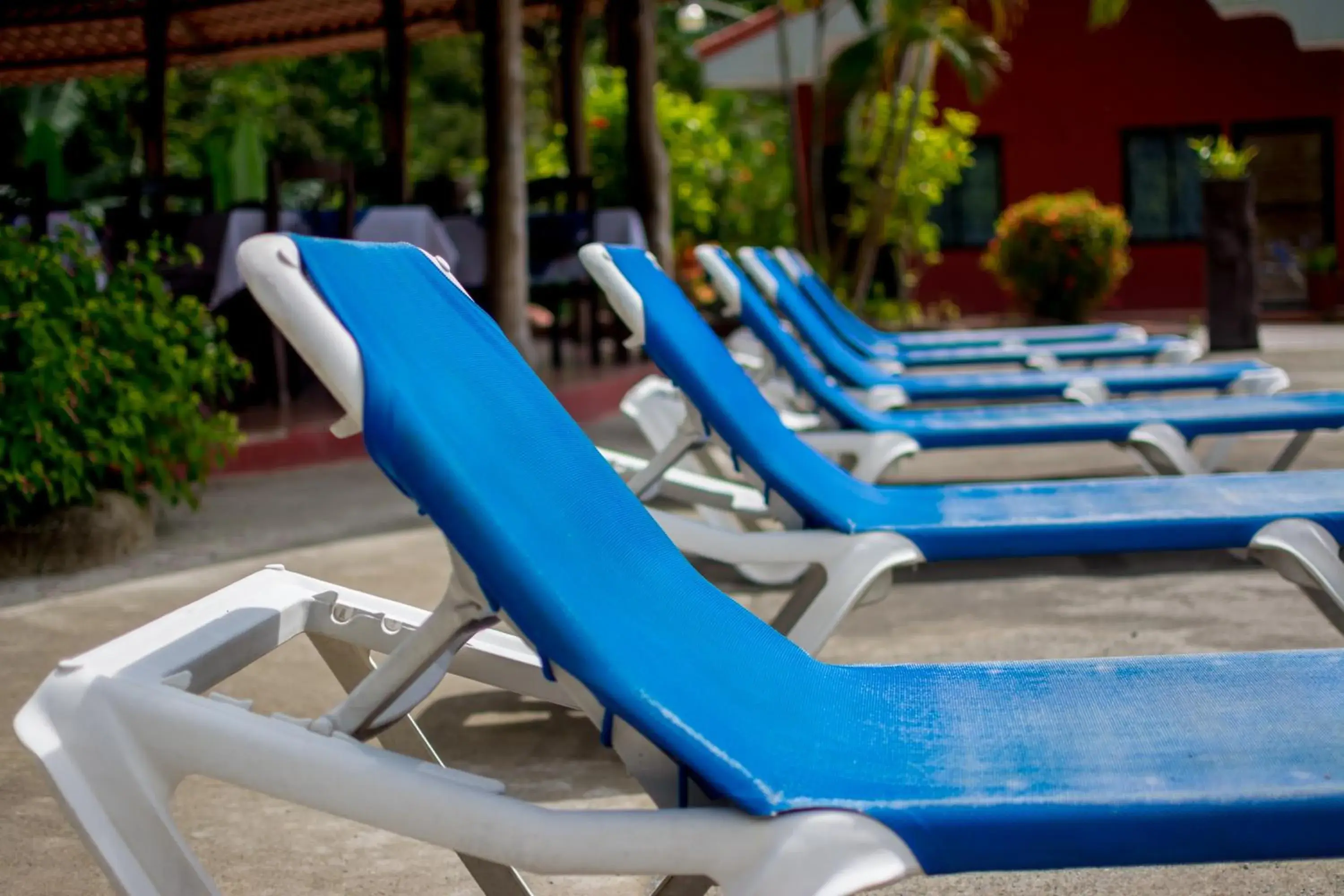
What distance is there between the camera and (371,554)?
5078mm

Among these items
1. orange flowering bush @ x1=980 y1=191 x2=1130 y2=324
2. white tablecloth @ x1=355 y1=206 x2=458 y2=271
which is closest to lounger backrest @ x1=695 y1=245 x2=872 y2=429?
white tablecloth @ x1=355 y1=206 x2=458 y2=271

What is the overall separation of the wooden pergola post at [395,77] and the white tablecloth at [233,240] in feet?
11.4

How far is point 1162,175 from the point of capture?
18859mm

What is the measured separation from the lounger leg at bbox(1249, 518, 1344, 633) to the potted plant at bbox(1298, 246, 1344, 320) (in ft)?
50.3

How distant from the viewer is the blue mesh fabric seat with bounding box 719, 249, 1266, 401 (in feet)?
19.4

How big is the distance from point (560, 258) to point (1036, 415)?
504 cm

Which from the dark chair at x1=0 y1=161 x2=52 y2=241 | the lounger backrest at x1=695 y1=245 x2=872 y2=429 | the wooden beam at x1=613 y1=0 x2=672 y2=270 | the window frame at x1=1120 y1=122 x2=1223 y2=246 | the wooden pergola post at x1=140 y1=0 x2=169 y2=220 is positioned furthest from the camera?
the window frame at x1=1120 y1=122 x2=1223 y2=246

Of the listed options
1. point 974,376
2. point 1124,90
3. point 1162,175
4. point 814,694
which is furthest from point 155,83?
point 1162,175

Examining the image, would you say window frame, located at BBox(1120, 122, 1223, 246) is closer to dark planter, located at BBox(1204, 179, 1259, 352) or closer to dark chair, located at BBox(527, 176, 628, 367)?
dark planter, located at BBox(1204, 179, 1259, 352)

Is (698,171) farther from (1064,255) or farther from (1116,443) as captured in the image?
(1116,443)

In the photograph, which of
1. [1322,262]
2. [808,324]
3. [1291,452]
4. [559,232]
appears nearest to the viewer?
[1291,452]

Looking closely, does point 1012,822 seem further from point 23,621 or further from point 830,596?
point 23,621

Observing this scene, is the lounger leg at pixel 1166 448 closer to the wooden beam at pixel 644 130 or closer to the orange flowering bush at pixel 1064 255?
the wooden beam at pixel 644 130

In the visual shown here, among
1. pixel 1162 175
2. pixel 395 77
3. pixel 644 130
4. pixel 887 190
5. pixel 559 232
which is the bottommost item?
pixel 559 232
